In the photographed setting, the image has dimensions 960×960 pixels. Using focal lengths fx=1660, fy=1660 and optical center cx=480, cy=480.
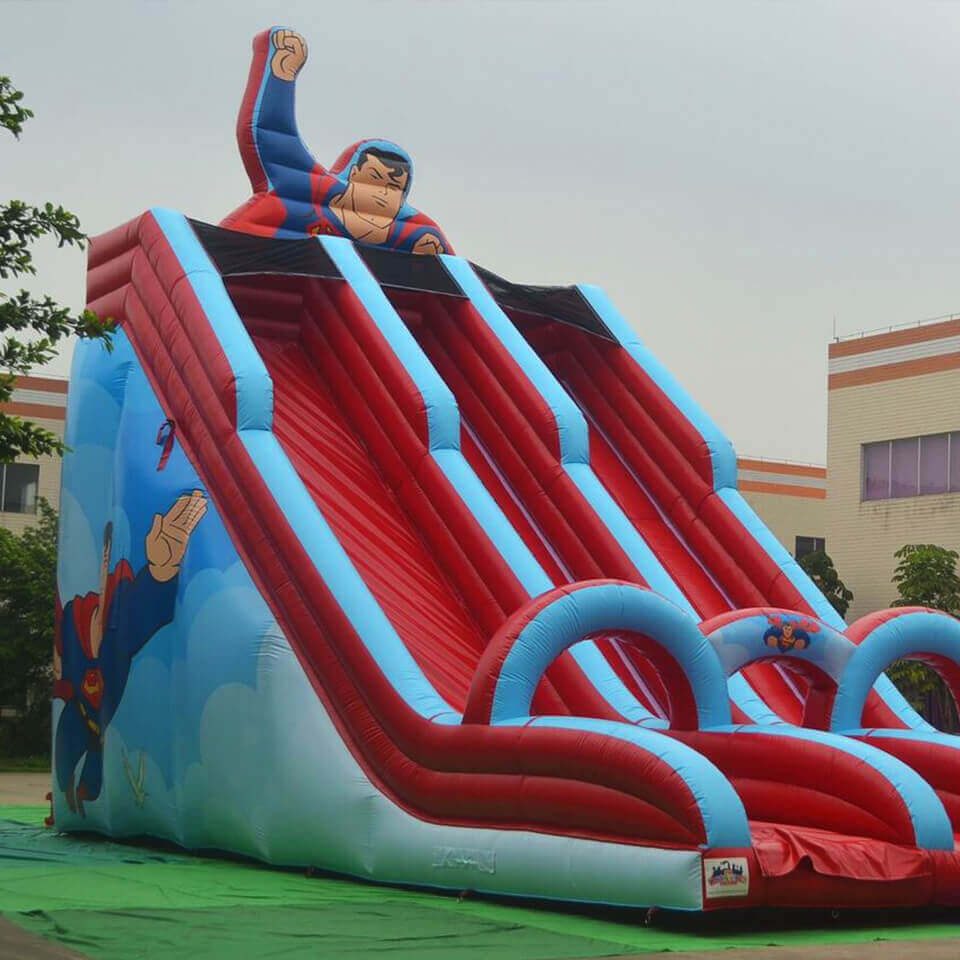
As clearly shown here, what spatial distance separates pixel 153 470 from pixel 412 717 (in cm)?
358

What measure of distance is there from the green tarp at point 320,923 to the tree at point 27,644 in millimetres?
13645

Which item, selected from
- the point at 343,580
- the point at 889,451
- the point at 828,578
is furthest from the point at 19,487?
the point at 343,580

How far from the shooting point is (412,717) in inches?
403

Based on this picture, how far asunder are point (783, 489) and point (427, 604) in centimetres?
2468

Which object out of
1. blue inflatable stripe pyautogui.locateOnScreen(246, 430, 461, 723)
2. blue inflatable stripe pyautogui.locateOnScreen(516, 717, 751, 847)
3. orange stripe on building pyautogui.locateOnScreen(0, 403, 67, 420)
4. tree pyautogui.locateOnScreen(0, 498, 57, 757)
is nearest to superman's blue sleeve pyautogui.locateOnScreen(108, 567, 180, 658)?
blue inflatable stripe pyautogui.locateOnScreen(246, 430, 461, 723)

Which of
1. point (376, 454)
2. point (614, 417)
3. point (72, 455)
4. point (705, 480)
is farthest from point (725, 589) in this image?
point (72, 455)

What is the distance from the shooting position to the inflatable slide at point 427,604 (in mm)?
9336

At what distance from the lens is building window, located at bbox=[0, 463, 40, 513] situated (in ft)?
96.9

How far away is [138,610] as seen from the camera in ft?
41.2

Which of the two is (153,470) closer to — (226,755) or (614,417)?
(226,755)

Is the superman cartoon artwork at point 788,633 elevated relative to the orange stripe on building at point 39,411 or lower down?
lower down

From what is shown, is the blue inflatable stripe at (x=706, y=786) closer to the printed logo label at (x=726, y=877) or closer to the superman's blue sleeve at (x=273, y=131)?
the printed logo label at (x=726, y=877)

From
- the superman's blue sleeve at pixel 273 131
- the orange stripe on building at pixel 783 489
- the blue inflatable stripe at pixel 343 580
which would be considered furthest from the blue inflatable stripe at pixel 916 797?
the orange stripe on building at pixel 783 489

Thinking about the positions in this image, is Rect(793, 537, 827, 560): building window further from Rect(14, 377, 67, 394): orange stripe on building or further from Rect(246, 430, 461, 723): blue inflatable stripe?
Rect(246, 430, 461, 723): blue inflatable stripe
